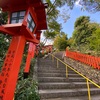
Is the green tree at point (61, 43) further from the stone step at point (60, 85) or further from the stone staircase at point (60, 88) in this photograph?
the stone step at point (60, 85)

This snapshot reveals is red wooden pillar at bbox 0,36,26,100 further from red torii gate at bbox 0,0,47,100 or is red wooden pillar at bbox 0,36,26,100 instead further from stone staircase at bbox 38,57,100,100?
stone staircase at bbox 38,57,100,100

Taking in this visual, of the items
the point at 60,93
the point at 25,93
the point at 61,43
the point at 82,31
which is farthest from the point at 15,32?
the point at 61,43

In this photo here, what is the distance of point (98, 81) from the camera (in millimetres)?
6719

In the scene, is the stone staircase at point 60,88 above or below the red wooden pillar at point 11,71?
below

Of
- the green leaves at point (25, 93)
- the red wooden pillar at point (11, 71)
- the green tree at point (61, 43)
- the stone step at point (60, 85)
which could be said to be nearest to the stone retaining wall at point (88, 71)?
the stone step at point (60, 85)

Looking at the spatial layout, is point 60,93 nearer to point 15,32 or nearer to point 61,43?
point 15,32

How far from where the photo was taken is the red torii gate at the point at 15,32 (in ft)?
9.29

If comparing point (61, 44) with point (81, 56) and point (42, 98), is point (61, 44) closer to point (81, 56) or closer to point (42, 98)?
point (81, 56)

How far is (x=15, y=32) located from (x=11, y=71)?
0.91m

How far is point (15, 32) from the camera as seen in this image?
317 centimetres

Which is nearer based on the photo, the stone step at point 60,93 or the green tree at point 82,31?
the stone step at point 60,93

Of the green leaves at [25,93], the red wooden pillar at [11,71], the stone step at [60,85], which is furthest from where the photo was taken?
the stone step at [60,85]

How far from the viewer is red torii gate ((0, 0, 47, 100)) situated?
2830mm

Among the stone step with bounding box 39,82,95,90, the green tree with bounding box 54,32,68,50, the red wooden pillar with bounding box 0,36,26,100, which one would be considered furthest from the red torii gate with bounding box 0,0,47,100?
the green tree with bounding box 54,32,68,50
